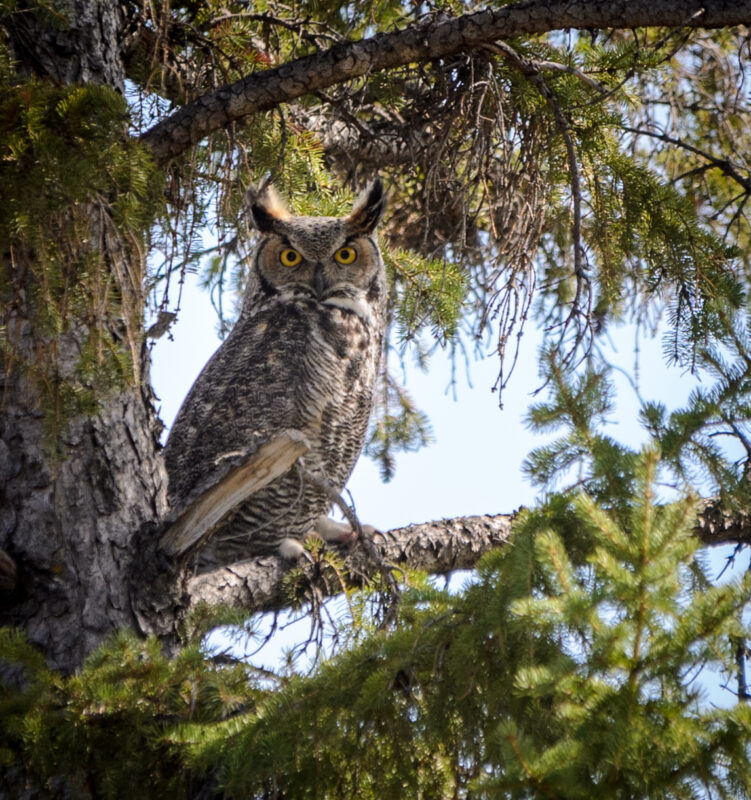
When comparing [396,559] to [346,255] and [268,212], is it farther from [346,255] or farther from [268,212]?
[268,212]

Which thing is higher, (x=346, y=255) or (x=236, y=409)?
(x=346, y=255)

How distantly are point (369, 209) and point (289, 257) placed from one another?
420 mm

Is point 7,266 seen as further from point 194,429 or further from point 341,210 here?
point 341,210

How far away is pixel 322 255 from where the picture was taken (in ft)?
12.8

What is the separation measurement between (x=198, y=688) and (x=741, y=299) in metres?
1.83

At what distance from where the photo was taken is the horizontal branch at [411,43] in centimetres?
237

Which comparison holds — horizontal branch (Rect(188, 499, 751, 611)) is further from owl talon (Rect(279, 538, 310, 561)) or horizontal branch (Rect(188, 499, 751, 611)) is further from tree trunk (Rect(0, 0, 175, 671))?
tree trunk (Rect(0, 0, 175, 671))

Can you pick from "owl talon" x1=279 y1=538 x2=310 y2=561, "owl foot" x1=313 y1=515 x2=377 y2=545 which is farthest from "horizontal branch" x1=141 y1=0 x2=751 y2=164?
"owl foot" x1=313 y1=515 x2=377 y2=545

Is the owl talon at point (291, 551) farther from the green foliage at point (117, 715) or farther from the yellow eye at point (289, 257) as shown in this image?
the yellow eye at point (289, 257)

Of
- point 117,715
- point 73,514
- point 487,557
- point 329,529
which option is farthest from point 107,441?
point 329,529

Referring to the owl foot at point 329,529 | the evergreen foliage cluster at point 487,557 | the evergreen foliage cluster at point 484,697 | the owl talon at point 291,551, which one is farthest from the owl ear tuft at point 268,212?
the evergreen foliage cluster at point 484,697

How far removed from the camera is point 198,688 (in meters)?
1.85

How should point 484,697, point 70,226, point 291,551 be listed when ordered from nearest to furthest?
point 484,697
point 70,226
point 291,551

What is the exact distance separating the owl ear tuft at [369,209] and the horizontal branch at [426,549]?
1393 millimetres
